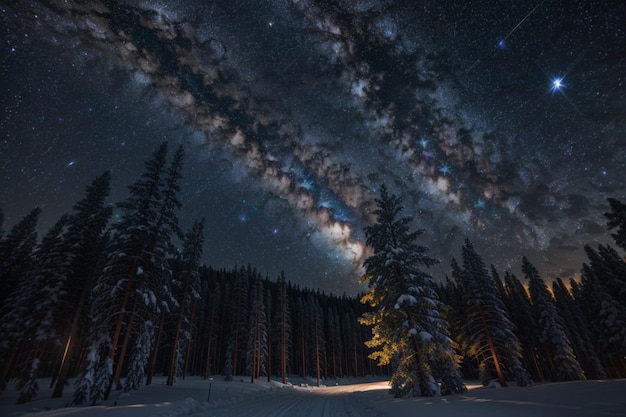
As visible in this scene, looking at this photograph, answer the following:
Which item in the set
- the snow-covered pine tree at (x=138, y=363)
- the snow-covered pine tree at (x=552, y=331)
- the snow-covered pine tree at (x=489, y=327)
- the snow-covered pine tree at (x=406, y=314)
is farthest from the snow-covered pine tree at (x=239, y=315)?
the snow-covered pine tree at (x=552, y=331)

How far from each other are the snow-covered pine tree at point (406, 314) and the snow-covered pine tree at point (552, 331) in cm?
2758

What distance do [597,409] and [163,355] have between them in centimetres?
7718

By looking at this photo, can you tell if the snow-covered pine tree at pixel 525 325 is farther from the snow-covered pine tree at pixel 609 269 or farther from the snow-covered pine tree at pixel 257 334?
the snow-covered pine tree at pixel 257 334

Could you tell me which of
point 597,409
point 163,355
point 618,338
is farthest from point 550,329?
point 163,355

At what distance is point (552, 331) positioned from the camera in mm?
34312

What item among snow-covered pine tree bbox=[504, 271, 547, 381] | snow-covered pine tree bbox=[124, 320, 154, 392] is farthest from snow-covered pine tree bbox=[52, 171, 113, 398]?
snow-covered pine tree bbox=[504, 271, 547, 381]

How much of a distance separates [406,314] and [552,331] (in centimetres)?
3176

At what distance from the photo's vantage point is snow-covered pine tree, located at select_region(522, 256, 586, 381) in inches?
1319

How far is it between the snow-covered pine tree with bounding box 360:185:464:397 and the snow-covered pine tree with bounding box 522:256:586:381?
27.6 m

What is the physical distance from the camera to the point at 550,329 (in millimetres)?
34594

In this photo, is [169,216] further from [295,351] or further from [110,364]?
[295,351]

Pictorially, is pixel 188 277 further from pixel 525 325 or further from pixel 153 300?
pixel 525 325

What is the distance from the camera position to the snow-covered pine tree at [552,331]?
33.5m

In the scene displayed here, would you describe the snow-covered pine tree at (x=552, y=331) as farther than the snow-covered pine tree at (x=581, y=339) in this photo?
No
